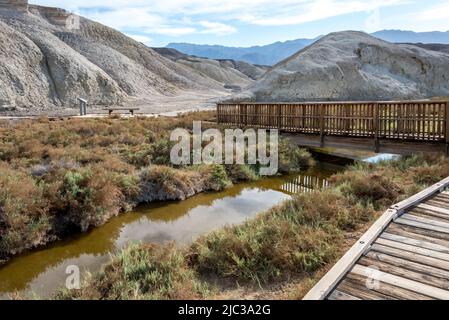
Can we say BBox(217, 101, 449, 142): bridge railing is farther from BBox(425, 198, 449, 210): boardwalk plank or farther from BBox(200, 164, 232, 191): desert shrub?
BBox(425, 198, 449, 210): boardwalk plank

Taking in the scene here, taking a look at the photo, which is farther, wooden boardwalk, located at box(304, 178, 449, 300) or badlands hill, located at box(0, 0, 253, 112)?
badlands hill, located at box(0, 0, 253, 112)

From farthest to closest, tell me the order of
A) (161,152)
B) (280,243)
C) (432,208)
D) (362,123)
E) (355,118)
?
1. (362,123)
2. (355,118)
3. (161,152)
4. (432,208)
5. (280,243)

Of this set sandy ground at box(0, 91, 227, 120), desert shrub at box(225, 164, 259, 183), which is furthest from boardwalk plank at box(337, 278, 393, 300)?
sandy ground at box(0, 91, 227, 120)

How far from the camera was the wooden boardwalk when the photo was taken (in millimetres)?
3908

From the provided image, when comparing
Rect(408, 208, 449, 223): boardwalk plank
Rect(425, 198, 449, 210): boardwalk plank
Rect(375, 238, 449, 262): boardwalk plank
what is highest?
Rect(425, 198, 449, 210): boardwalk plank

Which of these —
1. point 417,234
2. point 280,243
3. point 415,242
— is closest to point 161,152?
point 280,243

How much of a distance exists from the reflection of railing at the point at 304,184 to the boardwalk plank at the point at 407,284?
765 centimetres

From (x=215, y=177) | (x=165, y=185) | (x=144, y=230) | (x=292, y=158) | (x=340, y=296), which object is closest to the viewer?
(x=340, y=296)

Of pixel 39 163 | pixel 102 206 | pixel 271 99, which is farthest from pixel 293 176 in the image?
pixel 271 99

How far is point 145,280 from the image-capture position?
5.34m

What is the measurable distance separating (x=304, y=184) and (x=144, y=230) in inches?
245

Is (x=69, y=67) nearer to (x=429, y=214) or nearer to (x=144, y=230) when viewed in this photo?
(x=144, y=230)

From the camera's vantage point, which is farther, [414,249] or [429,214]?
[429,214]

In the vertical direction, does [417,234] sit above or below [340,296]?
above
